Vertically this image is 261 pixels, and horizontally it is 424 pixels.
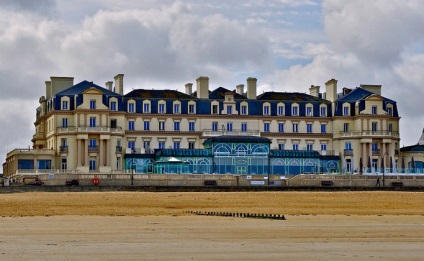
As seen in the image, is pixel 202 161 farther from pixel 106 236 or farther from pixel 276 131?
pixel 106 236

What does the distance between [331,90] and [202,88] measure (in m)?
16.1

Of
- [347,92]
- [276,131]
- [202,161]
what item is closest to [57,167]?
[202,161]

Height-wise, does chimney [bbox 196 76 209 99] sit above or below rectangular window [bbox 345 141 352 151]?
above

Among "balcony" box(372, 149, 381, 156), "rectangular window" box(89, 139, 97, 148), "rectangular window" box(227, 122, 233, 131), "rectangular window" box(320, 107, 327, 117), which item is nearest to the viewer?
"rectangular window" box(89, 139, 97, 148)

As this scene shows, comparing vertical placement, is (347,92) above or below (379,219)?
above

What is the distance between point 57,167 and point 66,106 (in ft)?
23.6

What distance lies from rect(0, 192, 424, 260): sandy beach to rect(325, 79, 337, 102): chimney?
179ft

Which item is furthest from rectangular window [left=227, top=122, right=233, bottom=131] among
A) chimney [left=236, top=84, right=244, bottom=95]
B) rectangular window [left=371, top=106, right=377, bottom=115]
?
rectangular window [left=371, top=106, right=377, bottom=115]

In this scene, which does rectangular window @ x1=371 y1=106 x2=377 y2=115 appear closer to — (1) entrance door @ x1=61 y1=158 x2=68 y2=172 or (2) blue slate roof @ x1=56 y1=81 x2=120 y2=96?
(2) blue slate roof @ x1=56 y1=81 x2=120 y2=96

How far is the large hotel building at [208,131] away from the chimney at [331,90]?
12 cm

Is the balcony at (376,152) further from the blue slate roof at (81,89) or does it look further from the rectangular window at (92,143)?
the rectangular window at (92,143)

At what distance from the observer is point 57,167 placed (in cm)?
10481

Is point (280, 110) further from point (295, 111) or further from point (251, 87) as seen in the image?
point (251, 87)

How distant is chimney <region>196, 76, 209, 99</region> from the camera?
370 ft
